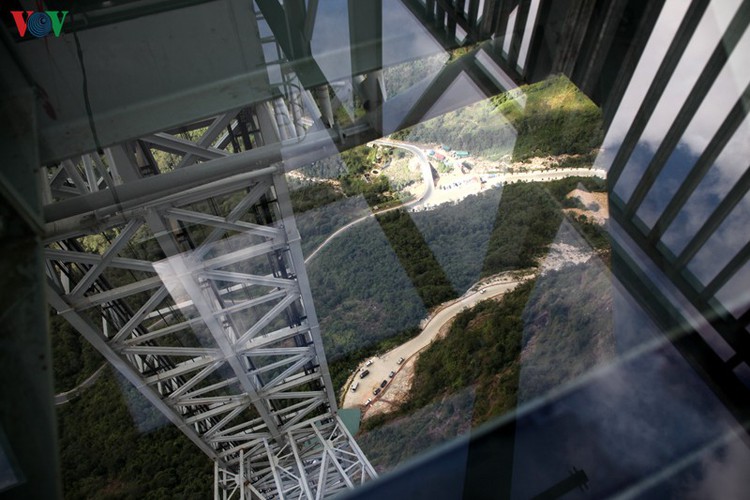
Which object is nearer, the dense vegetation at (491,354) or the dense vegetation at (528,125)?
the dense vegetation at (528,125)

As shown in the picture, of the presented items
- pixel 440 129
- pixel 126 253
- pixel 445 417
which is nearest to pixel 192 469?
pixel 445 417

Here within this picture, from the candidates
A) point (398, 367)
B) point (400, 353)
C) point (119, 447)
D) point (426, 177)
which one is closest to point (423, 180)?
point (426, 177)

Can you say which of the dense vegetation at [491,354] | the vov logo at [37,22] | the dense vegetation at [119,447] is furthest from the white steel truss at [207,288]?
the dense vegetation at [119,447]

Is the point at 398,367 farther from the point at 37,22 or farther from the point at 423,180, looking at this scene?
the point at 37,22

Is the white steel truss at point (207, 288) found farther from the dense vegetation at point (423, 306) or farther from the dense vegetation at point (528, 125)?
the dense vegetation at point (528, 125)

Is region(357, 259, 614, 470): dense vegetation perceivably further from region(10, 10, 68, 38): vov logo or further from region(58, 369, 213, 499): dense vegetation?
region(58, 369, 213, 499): dense vegetation

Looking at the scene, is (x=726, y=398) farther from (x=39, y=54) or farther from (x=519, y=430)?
(x=39, y=54)
